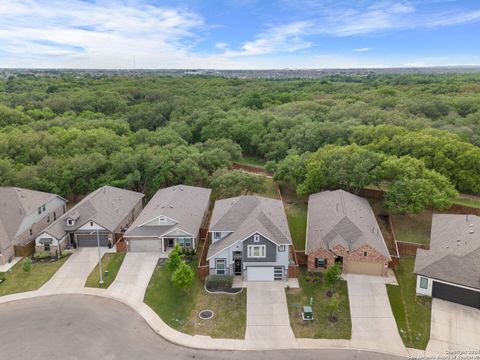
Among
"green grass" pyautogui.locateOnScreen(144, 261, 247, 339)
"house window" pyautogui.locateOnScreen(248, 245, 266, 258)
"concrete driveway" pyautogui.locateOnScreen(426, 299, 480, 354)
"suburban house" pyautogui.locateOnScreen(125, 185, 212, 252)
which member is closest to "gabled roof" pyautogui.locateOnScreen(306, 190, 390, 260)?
"house window" pyautogui.locateOnScreen(248, 245, 266, 258)

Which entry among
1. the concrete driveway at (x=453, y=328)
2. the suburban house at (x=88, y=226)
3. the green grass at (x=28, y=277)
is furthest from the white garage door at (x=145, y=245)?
the concrete driveway at (x=453, y=328)

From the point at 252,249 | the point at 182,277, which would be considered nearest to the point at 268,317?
the point at 252,249

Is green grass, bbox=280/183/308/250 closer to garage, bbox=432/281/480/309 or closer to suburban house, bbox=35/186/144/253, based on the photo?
garage, bbox=432/281/480/309

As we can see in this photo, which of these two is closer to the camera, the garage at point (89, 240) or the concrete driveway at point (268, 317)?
the concrete driveway at point (268, 317)

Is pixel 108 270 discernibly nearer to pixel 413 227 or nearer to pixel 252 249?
pixel 252 249

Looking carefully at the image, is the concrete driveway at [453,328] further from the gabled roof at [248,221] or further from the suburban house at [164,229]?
the suburban house at [164,229]
